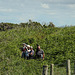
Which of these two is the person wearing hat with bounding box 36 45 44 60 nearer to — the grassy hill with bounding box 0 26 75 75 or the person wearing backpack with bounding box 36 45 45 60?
the person wearing backpack with bounding box 36 45 45 60

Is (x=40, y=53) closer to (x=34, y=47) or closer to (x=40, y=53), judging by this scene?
(x=40, y=53)

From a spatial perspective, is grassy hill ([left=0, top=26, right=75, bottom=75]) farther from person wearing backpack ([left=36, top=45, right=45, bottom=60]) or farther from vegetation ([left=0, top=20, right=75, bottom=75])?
person wearing backpack ([left=36, top=45, right=45, bottom=60])

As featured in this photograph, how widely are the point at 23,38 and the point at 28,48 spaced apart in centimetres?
556

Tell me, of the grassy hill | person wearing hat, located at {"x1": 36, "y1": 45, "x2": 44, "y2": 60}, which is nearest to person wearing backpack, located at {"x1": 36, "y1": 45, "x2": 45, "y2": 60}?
person wearing hat, located at {"x1": 36, "y1": 45, "x2": 44, "y2": 60}

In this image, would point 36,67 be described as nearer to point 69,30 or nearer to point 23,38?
point 23,38

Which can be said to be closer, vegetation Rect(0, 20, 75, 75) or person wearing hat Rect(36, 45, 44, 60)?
vegetation Rect(0, 20, 75, 75)

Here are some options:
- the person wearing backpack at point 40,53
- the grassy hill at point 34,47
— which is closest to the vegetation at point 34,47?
the grassy hill at point 34,47

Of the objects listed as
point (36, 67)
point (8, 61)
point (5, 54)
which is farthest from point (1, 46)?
point (36, 67)

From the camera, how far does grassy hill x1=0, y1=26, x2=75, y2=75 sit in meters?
21.3

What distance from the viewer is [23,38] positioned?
2808cm

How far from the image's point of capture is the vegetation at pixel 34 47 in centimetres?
2137

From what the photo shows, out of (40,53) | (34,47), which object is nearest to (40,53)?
(40,53)

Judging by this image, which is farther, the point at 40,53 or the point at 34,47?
the point at 34,47

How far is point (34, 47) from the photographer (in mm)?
25703
